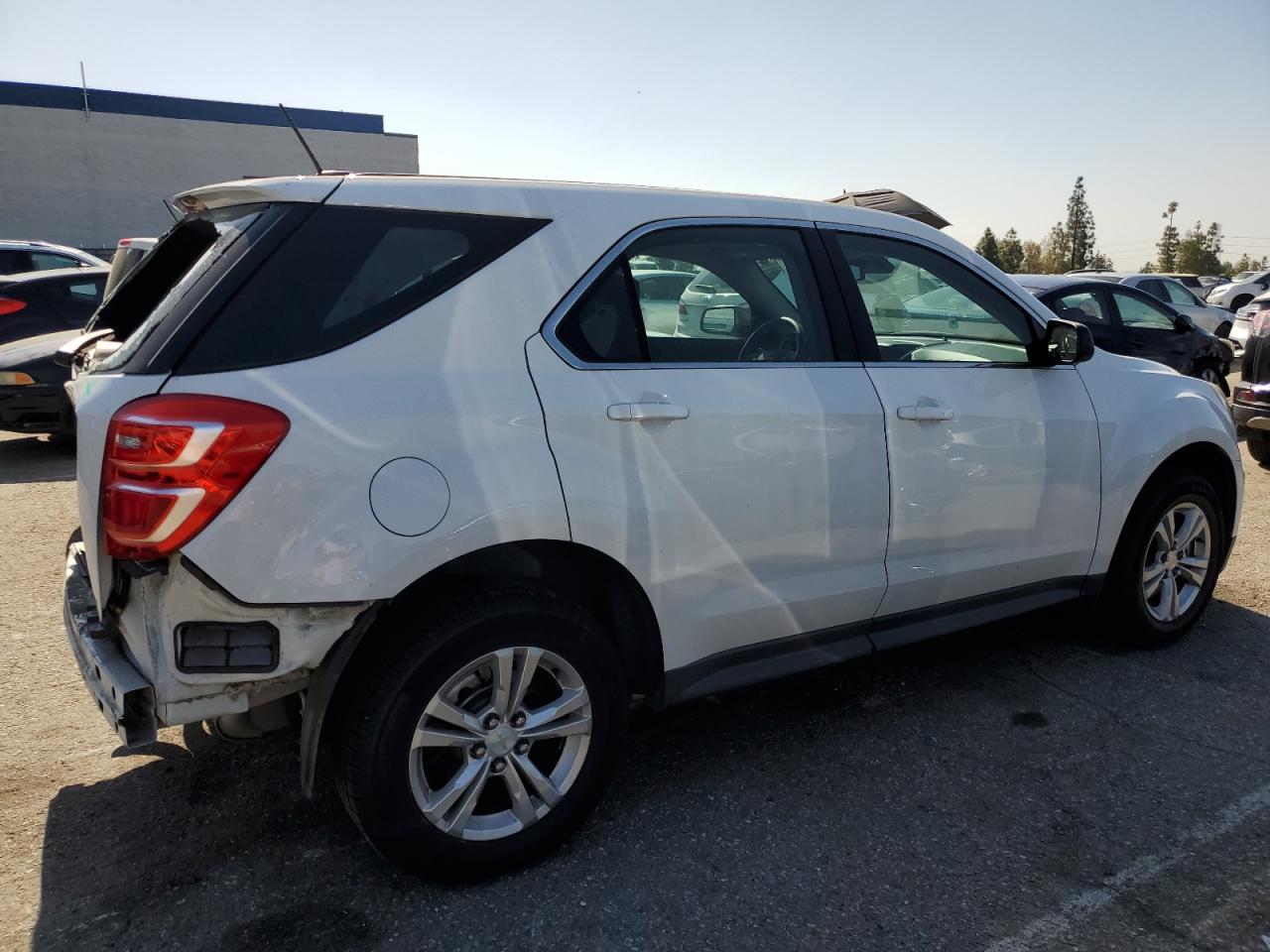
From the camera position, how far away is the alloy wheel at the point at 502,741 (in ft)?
8.16

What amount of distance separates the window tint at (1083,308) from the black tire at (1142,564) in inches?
242

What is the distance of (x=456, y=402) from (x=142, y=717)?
3.57 ft

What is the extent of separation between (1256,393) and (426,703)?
830 cm

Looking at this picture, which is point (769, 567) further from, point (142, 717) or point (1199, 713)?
point (1199, 713)

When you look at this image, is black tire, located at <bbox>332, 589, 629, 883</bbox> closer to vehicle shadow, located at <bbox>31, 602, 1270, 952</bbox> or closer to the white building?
vehicle shadow, located at <bbox>31, 602, 1270, 952</bbox>

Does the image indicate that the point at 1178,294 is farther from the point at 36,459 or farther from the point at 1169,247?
the point at 1169,247

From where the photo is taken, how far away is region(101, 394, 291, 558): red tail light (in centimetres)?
214

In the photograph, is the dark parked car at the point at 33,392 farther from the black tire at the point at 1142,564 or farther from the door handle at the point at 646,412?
the black tire at the point at 1142,564

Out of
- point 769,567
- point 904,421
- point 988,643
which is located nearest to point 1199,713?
point 988,643

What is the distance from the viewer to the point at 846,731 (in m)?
3.52

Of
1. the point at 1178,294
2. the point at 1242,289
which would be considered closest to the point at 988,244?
the point at 1242,289

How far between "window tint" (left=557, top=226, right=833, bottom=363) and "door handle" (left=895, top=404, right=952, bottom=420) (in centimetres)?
32

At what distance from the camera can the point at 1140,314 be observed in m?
11.0

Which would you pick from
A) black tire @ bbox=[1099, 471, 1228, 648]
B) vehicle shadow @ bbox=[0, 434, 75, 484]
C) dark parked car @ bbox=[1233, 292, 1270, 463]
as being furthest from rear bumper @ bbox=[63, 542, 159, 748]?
dark parked car @ bbox=[1233, 292, 1270, 463]
